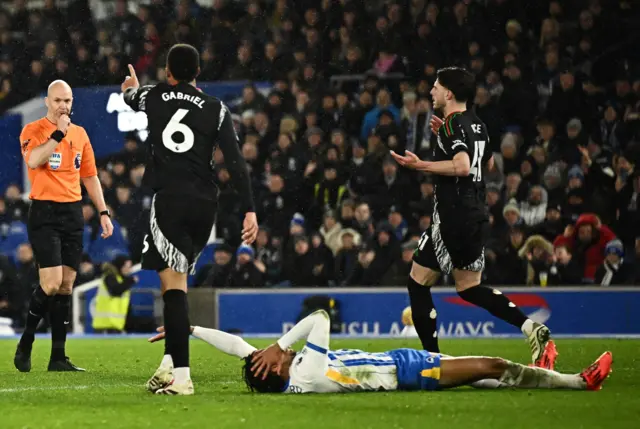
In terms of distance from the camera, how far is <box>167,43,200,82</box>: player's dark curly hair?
24.4ft

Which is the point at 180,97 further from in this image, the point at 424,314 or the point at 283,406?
the point at 424,314

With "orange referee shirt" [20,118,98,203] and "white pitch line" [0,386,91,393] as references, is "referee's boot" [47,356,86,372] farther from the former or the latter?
"white pitch line" [0,386,91,393]

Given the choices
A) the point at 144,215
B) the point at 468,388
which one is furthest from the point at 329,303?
the point at 468,388

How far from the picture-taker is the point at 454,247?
8602mm

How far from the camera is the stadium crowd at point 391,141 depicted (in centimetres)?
1644

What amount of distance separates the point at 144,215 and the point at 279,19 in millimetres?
4468

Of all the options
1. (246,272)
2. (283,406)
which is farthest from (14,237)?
(283,406)

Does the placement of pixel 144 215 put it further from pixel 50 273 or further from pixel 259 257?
pixel 50 273

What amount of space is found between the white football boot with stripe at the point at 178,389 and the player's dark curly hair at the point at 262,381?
356mm

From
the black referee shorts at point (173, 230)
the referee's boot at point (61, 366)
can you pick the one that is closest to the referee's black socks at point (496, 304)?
the black referee shorts at point (173, 230)

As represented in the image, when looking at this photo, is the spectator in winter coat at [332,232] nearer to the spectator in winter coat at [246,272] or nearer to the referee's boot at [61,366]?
the spectator in winter coat at [246,272]

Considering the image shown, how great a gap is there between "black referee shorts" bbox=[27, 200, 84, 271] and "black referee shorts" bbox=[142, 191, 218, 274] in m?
2.78

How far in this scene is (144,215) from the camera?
2067cm

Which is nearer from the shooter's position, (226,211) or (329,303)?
(329,303)
